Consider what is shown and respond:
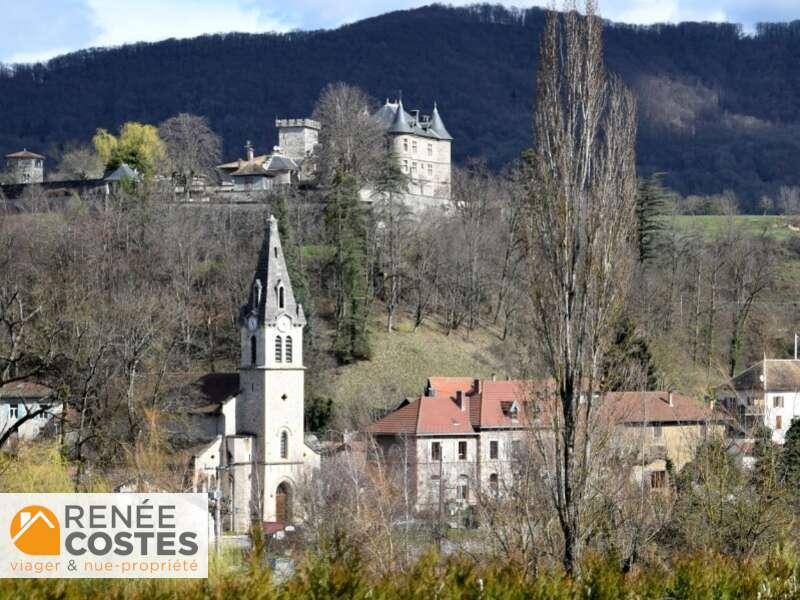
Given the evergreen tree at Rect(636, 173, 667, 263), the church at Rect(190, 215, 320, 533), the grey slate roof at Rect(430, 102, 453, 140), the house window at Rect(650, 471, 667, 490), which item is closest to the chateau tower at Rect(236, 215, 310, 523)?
the church at Rect(190, 215, 320, 533)

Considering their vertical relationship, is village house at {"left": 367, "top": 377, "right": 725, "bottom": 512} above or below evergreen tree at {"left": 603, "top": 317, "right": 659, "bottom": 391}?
below

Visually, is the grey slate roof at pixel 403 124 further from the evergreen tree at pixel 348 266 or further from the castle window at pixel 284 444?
the castle window at pixel 284 444

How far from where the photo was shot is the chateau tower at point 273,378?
48.3 metres

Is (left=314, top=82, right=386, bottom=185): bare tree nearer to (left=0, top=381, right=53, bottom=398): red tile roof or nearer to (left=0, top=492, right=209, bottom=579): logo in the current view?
(left=0, top=381, right=53, bottom=398): red tile roof

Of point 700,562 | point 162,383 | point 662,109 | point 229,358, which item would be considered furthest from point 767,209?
point 700,562

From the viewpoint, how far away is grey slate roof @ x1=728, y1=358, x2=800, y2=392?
54.6 meters

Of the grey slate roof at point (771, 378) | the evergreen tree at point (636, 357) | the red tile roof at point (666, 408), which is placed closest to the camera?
the evergreen tree at point (636, 357)

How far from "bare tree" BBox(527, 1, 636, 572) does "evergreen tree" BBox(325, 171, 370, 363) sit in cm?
3945

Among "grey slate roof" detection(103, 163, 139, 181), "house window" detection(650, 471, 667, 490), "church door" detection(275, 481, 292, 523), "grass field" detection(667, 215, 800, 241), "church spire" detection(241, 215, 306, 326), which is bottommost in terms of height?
"church door" detection(275, 481, 292, 523)

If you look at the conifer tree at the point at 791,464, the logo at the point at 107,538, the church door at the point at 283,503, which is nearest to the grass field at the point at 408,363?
the church door at the point at 283,503

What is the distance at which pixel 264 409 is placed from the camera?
48969 mm

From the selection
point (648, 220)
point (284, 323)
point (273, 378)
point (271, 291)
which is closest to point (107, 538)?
point (273, 378)

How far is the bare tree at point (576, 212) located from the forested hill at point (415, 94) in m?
134

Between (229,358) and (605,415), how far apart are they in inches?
1458
